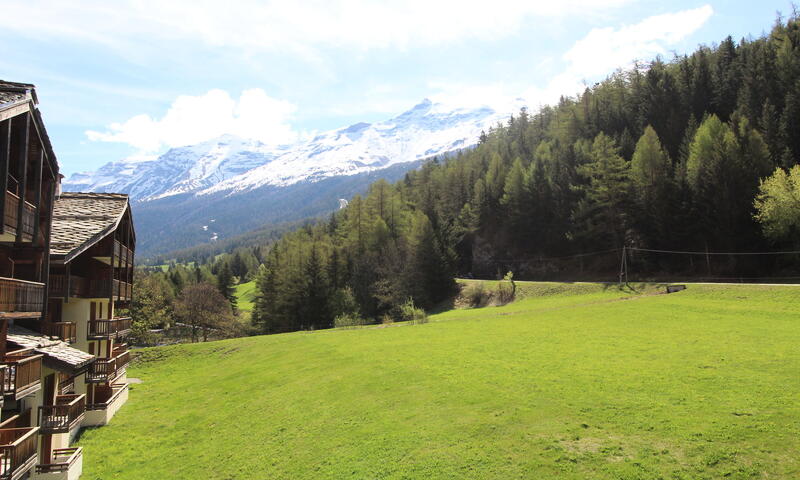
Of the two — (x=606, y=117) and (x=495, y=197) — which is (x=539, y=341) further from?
(x=606, y=117)

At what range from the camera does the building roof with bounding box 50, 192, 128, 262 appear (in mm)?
23866

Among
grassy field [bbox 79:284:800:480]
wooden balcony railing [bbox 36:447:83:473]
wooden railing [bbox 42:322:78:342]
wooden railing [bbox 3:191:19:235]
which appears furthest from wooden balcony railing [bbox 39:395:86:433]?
wooden railing [bbox 3:191:19:235]

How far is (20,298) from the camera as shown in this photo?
15305mm

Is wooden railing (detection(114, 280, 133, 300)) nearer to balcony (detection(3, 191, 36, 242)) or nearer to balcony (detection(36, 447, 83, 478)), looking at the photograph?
balcony (detection(36, 447, 83, 478))

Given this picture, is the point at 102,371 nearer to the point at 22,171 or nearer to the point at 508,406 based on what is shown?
the point at 22,171

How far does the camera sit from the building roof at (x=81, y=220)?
940 inches

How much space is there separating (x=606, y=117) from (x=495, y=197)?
2852 centimetres

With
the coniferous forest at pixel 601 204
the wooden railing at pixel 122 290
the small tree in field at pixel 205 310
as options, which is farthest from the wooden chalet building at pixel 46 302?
the small tree in field at pixel 205 310

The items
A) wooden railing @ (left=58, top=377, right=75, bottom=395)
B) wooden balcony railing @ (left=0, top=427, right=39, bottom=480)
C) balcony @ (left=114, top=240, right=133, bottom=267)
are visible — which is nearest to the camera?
wooden balcony railing @ (left=0, top=427, right=39, bottom=480)

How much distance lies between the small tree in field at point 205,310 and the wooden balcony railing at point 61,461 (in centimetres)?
6817

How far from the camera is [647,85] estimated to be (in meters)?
94.5

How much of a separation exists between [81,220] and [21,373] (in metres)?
15.2

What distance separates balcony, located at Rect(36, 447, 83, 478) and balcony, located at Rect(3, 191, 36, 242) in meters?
10.4

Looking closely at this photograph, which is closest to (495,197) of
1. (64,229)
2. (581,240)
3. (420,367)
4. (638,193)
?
(581,240)
